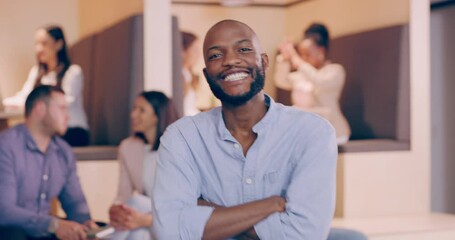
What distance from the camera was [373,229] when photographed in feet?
14.5

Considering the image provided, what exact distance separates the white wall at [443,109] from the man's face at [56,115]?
3336 mm

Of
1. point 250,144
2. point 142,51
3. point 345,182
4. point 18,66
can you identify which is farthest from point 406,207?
point 250,144

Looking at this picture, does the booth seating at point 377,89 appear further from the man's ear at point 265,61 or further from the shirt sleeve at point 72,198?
the man's ear at point 265,61

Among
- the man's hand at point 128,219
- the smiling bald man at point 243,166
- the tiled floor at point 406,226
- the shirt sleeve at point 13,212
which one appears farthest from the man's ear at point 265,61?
the tiled floor at point 406,226

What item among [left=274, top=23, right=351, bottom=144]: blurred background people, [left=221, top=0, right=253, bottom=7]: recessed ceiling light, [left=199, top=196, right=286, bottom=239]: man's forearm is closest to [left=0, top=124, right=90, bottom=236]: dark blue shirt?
[left=199, top=196, right=286, bottom=239]: man's forearm

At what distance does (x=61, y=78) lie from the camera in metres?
4.95

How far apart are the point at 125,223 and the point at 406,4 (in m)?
2.69

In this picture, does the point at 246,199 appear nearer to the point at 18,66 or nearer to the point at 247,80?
the point at 247,80

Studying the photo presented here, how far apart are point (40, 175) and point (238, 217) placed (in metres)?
1.80

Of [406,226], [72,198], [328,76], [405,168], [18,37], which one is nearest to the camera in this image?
[72,198]

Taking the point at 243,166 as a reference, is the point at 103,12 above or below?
above

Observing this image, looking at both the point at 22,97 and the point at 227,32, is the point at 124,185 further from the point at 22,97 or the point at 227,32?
the point at 227,32

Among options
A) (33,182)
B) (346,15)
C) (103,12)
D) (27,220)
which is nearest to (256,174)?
(27,220)

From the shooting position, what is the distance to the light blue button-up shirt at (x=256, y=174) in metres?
1.66
